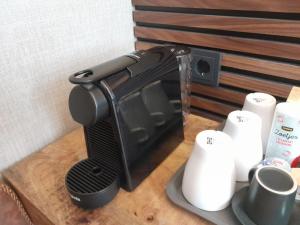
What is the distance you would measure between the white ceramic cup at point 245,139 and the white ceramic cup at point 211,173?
0.04 metres

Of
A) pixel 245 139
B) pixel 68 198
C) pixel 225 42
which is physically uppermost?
pixel 225 42

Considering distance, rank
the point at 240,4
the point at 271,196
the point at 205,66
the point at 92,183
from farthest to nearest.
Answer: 1. the point at 205,66
2. the point at 240,4
3. the point at 92,183
4. the point at 271,196

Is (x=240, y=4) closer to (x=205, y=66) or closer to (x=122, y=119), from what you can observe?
(x=205, y=66)

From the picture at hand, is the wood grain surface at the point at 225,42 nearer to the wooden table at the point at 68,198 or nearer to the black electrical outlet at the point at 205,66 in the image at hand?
the black electrical outlet at the point at 205,66

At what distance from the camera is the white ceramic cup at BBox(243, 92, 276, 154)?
51 centimetres

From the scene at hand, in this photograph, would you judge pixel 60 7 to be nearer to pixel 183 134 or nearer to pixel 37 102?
pixel 37 102

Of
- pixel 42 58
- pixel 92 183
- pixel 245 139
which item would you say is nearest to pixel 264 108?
pixel 245 139

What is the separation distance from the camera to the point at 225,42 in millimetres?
651

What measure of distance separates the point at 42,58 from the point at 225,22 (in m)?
0.45

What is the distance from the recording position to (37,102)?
Result: 0.61m

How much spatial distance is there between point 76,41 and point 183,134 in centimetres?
37

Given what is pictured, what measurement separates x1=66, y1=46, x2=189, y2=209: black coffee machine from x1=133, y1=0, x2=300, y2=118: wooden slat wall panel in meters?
0.15

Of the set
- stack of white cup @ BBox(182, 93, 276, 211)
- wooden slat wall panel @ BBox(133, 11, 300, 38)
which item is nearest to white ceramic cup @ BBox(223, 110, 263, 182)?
stack of white cup @ BBox(182, 93, 276, 211)

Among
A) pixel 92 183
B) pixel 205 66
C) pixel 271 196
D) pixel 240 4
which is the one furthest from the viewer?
pixel 205 66
